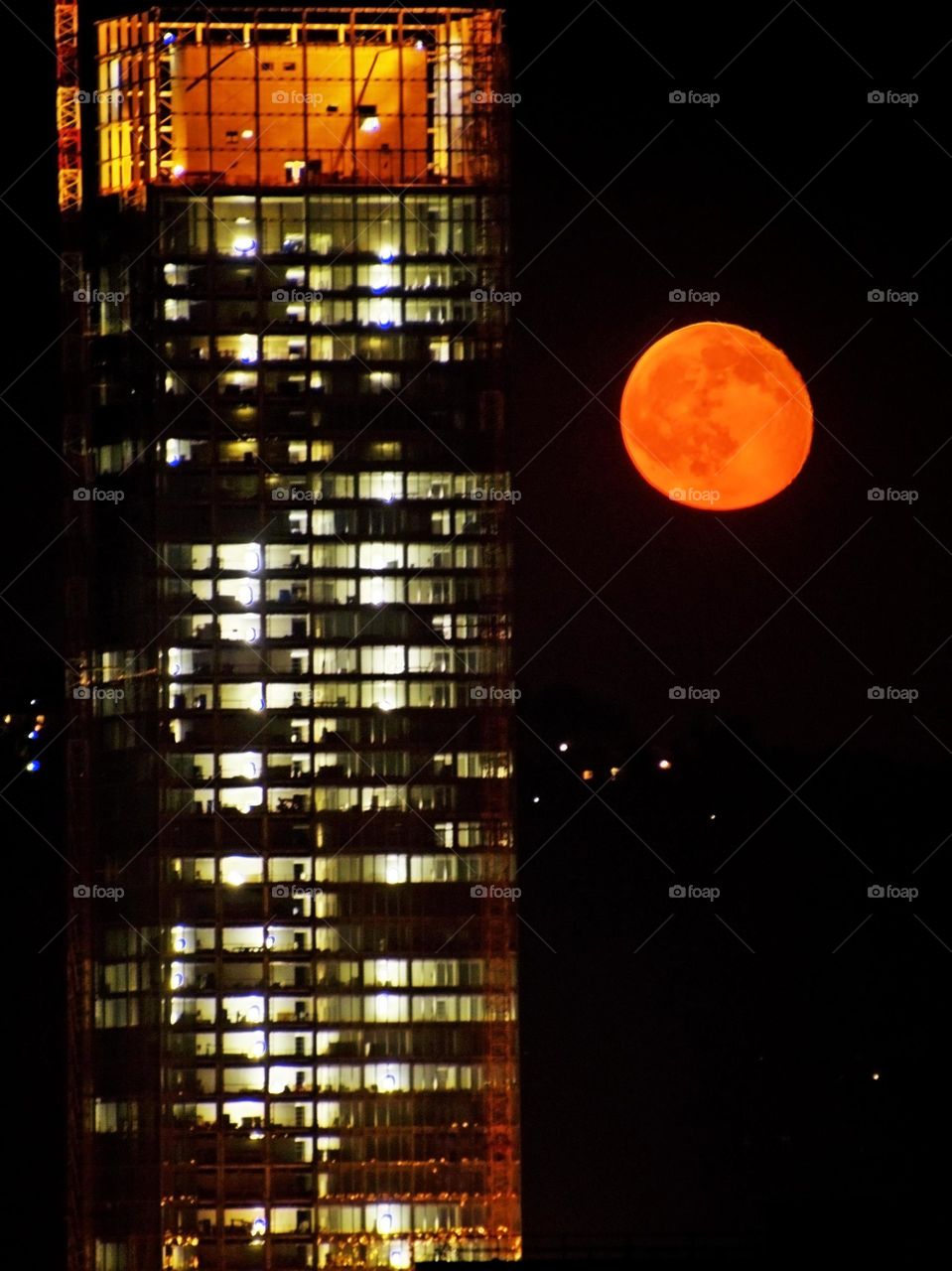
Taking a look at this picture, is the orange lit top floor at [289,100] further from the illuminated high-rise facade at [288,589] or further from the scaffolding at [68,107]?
the scaffolding at [68,107]

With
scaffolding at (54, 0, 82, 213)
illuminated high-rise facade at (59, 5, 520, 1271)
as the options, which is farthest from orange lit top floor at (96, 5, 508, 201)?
scaffolding at (54, 0, 82, 213)

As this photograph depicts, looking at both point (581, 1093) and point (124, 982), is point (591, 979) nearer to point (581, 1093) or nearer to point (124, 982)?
point (581, 1093)

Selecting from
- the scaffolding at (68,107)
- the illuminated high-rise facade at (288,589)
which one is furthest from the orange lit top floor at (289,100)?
the scaffolding at (68,107)

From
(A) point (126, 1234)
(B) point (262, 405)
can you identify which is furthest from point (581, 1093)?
(B) point (262, 405)

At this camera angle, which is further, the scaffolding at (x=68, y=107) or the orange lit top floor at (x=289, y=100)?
the orange lit top floor at (x=289, y=100)

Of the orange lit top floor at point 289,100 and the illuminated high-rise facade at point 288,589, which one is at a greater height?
the orange lit top floor at point 289,100

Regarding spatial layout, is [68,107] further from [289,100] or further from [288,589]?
[288,589]

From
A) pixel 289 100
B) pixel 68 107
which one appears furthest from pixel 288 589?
pixel 68 107
